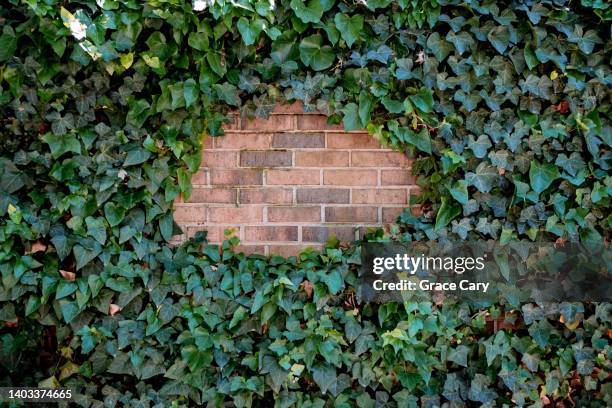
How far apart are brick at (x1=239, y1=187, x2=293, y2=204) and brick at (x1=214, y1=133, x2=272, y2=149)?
0.18 metres

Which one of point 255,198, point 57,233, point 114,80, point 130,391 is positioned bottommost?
point 130,391

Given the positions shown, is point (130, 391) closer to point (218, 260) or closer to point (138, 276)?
point (138, 276)

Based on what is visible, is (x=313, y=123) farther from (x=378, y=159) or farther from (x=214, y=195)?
(x=214, y=195)

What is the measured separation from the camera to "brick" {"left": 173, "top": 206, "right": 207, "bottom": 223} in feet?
8.20

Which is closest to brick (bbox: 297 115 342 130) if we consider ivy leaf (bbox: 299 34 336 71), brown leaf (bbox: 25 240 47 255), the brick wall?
the brick wall

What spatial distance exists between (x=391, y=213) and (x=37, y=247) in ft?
4.68

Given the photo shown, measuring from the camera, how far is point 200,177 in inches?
98.0

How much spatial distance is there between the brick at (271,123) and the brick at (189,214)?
0.38m

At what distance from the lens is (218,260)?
2.43 metres

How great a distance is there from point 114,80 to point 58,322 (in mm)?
982

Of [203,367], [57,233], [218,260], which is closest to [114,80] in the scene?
[57,233]

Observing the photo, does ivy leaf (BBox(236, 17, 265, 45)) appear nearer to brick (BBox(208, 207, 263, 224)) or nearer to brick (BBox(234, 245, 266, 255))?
brick (BBox(208, 207, 263, 224))

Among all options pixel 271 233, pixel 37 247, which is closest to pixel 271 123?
pixel 271 233

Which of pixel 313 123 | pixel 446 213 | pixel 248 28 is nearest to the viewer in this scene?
pixel 248 28
